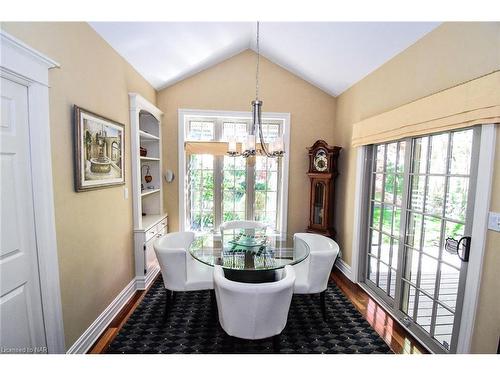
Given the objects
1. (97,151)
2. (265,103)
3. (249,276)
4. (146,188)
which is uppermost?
(265,103)

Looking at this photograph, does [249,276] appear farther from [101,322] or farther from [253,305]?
[101,322]

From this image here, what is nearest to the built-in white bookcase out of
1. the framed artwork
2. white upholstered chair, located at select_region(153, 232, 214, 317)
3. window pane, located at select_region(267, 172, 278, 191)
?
the framed artwork

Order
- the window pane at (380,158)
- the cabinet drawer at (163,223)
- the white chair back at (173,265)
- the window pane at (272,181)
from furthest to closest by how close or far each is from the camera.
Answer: the window pane at (272,181) → the cabinet drawer at (163,223) → the window pane at (380,158) → the white chair back at (173,265)

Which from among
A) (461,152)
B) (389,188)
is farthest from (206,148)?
(461,152)

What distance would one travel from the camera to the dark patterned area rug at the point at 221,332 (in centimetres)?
183

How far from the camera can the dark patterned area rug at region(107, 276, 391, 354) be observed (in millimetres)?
1825

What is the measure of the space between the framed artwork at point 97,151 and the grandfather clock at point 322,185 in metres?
2.52

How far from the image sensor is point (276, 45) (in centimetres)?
299

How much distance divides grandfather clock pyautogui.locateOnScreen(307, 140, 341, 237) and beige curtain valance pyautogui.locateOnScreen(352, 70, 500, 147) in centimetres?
86

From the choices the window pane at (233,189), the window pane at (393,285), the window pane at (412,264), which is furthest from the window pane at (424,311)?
the window pane at (233,189)

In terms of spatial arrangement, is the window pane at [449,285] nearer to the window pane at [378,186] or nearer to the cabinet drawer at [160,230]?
the window pane at [378,186]

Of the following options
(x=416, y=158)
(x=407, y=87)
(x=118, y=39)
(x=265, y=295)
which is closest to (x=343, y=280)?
(x=416, y=158)

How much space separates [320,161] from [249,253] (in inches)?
76.4

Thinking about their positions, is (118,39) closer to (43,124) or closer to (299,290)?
(43,124)
